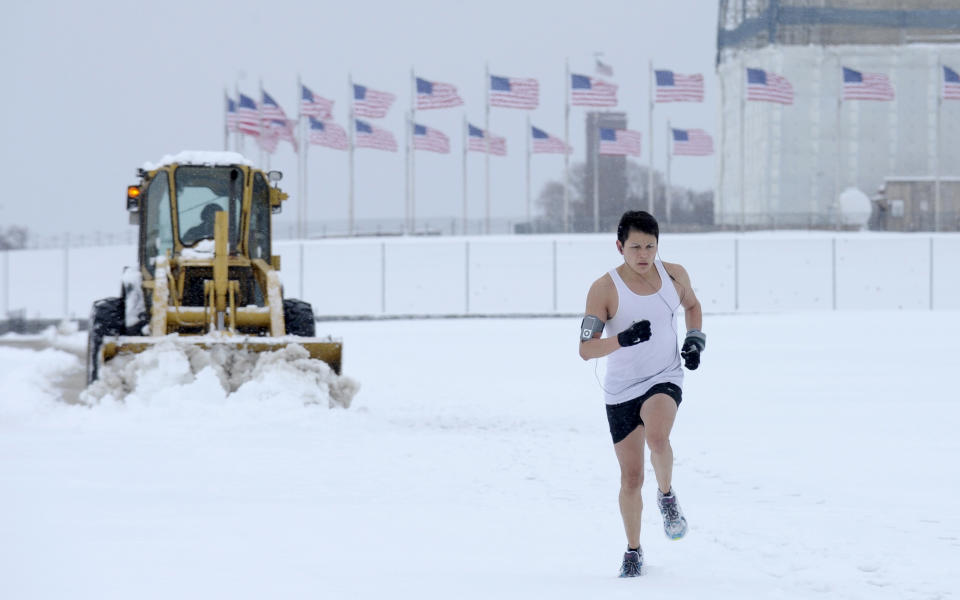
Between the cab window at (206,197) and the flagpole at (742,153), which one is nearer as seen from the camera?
the cab window at (206,197)

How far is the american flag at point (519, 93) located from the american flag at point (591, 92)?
4.75 ft

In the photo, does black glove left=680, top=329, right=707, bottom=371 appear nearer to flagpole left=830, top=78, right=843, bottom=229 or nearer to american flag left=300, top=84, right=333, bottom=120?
american flag left=300, top=84, right=333, bottom=120

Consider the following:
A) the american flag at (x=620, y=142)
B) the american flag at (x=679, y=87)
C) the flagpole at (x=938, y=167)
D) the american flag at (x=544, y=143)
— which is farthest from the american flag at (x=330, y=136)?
the flagpole at (x=938, y=167)

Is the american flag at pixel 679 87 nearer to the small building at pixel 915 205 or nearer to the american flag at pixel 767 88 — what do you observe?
the american flag at pixel 767 88

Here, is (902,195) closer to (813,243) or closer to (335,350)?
(813,243)

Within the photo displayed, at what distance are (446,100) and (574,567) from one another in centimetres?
4998

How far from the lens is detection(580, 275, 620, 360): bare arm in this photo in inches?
257

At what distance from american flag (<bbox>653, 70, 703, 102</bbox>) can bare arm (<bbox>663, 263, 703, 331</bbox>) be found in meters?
46.6

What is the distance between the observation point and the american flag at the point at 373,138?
57531 millimetres

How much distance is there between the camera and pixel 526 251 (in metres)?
61.2

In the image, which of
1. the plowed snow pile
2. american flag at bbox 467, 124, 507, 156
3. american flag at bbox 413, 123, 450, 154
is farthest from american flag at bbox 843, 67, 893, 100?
the plowed snow pile

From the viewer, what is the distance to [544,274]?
57781mm

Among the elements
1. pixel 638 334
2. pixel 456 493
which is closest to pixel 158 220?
pixel 456 493

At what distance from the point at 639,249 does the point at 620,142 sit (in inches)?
1960
